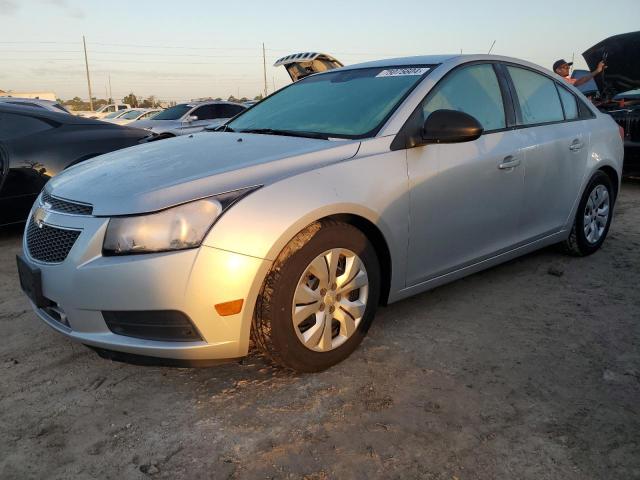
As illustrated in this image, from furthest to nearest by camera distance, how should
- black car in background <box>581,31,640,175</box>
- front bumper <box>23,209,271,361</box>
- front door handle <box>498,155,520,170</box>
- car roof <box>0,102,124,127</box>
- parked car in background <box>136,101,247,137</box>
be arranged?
1. parked car in background <box>136,101,247,137</box>
2. black car in background <box>581,31,640,175</box>
3. car roof <box>0,102,124,127</box>
4. front door handle <box>498,155,520,170</box>
5. front bumper <box>23,209,271,361</box>

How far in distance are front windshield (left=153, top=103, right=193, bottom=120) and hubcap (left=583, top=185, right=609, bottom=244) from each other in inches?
364

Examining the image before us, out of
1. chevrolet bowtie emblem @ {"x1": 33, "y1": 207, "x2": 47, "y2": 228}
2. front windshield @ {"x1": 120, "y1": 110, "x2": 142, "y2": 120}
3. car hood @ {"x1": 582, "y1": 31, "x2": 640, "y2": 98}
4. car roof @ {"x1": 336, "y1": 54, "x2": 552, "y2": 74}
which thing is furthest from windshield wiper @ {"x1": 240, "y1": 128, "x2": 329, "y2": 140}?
front windshield @ {"x1": 120, "y1": 110, "x2": 142, "y2": 120}

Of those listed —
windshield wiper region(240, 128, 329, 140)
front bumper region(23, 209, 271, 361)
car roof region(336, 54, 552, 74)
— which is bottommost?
front bumper region(23, 209, 271, 361)

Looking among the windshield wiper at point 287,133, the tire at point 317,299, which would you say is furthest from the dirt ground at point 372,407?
the windshield wiper at point 287,133

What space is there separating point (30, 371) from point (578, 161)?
150 inches

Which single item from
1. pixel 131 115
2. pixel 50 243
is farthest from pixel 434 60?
pixel 131 115

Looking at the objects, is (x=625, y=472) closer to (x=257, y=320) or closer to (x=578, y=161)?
(x=257, y=320)

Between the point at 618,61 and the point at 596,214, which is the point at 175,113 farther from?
the point at 596,214

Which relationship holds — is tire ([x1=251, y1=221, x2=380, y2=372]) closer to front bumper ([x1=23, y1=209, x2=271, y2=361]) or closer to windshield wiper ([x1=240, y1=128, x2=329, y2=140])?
front bumper ([x1=23, y1=209, x2=271, y2=361])

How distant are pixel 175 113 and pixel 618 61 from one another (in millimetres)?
8616

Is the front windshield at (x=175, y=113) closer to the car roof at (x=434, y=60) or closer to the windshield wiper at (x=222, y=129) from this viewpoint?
the windshield wiper at (x=222, y=129)

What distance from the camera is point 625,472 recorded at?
1961 millimetres

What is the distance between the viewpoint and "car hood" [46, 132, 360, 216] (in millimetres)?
2312

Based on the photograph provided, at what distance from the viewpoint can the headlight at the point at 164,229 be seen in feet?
7.32
